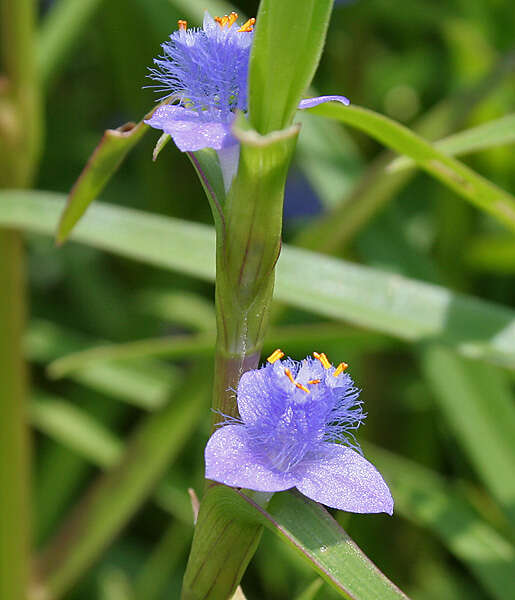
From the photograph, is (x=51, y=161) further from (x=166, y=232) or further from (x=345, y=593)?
(x=345, y=593)

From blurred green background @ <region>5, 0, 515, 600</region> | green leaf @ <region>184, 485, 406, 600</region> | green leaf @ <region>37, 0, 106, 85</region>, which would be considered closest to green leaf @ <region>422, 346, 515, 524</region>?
blurred green background @ <region>5, 0, 515, 600</region>

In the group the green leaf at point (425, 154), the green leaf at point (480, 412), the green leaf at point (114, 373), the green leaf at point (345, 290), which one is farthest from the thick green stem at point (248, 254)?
the green leaf at point (114, 373)

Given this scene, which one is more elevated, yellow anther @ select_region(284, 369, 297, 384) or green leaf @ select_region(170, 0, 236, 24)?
yellow anther @ select_region(284, 369, 297, 384)

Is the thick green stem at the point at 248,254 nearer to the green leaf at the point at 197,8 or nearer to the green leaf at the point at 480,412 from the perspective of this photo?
the green leaf at the point at 480,412

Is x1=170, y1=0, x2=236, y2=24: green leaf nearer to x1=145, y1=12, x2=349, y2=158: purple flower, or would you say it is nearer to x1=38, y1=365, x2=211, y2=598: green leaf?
x1=38, y1=365, x2=211, y2=598: green leaf

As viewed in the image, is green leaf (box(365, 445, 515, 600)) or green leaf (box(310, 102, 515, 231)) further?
green leaf (box(365, 445, 515, 600))

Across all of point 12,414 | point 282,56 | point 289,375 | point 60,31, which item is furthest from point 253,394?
point 60,31

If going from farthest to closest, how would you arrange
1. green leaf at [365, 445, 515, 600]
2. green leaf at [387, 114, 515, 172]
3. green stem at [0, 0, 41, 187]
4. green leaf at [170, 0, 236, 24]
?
1. green leaf at [170, 0, 236, 24]
2. green stem at [0, 0, 41, 187]
3. green leaf at [365, 445, 515, 600]
4. green leaf at [387, 114, 515, 172]

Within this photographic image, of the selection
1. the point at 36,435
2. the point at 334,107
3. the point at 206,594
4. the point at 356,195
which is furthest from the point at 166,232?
the point at 36,435
